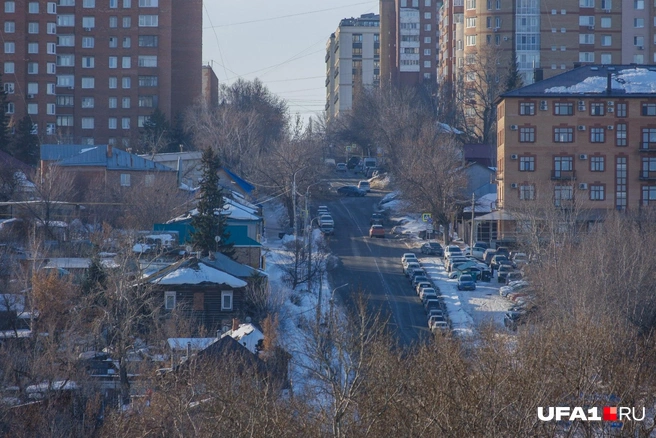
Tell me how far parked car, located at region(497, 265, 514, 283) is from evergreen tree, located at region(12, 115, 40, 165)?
3454 cm

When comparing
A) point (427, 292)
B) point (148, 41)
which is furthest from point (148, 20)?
point (427, 292)

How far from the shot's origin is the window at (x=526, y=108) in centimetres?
6003

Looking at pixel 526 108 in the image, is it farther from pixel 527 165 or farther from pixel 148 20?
pixel 148 20

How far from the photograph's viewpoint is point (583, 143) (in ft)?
197

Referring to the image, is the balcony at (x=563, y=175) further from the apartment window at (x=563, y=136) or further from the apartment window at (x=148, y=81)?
the apartment window at (x=148, y=81)

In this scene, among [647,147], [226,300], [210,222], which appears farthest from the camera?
[647,147]

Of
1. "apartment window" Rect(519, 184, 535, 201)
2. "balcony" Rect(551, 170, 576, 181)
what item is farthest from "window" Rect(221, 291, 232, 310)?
"balcony" Rect(551, 170, 576, 181)

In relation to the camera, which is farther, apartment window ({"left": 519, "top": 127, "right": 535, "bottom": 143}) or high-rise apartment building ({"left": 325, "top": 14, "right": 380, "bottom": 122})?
high-rise apartment building ({"left": 325, "top": 14, "right": 380, "bottom": 122})

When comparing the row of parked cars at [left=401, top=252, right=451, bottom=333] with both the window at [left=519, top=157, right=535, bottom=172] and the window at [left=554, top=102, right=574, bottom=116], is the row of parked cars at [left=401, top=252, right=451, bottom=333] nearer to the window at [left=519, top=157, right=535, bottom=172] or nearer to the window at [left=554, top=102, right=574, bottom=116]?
the window at [left=519, top=157, right=535, bottom=172]

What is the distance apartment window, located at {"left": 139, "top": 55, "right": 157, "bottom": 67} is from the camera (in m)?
80.0

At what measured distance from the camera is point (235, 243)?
163 ft

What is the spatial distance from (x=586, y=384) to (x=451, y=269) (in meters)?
32.0

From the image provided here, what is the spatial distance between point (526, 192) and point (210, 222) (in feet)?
66.6

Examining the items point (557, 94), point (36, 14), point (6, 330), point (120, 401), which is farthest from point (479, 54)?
point (120, 401)
